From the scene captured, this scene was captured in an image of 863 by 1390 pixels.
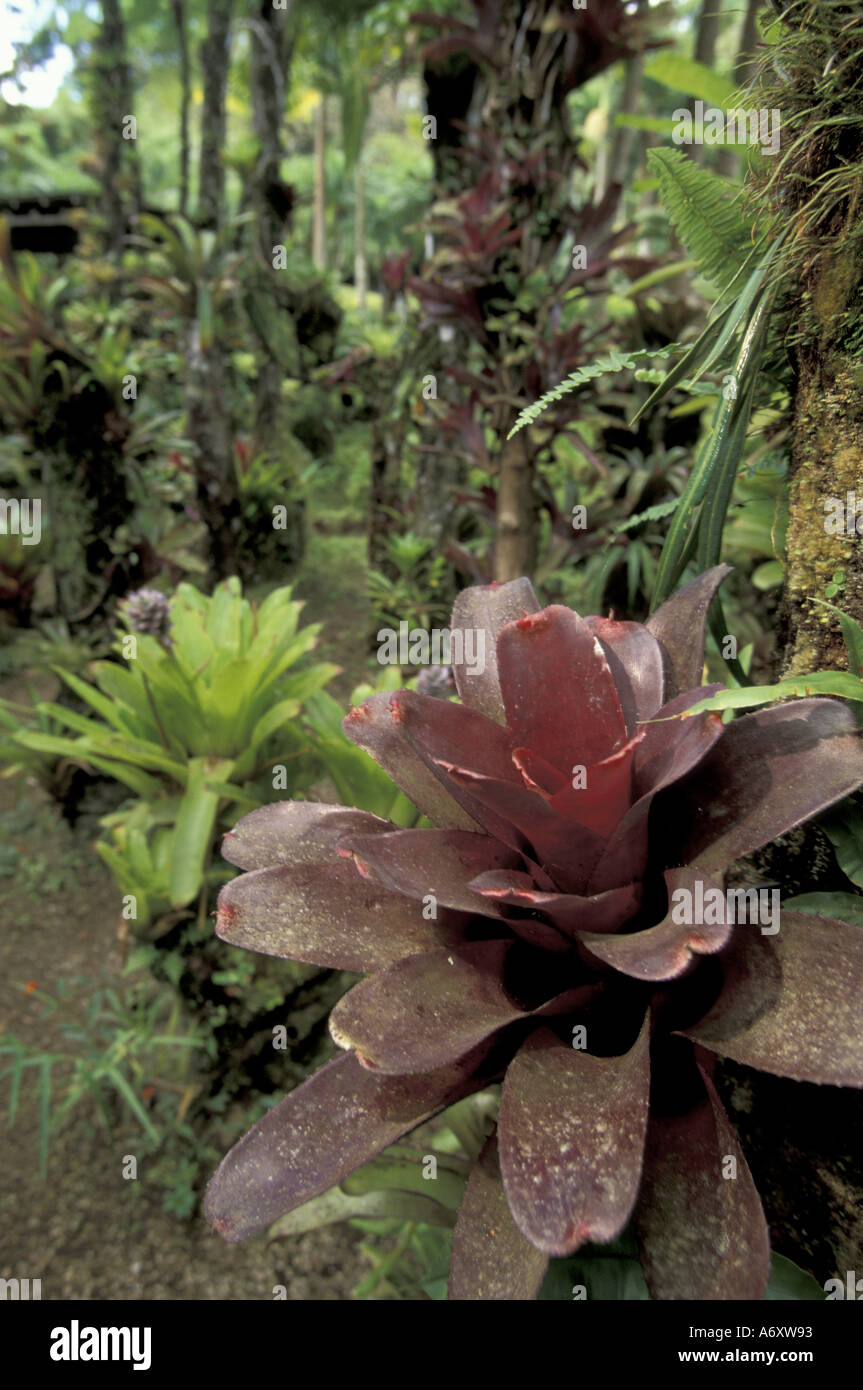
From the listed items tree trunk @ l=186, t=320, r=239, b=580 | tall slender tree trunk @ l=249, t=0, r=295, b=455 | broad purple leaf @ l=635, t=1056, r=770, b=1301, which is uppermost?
tall slender tree trunk @ l=249, t=0, r=295, b=455

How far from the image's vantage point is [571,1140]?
0.55 m

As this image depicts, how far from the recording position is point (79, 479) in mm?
3189

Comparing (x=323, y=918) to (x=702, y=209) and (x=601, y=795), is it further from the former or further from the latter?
(x=702, y=209)

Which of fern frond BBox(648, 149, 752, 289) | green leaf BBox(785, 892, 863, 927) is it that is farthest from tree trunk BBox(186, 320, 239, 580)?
green leaf BBox(785, 892, 863, 927)

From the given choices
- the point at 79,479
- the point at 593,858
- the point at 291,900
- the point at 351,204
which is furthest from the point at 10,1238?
the point at 351,204

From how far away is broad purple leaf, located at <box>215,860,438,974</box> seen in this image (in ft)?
2.24

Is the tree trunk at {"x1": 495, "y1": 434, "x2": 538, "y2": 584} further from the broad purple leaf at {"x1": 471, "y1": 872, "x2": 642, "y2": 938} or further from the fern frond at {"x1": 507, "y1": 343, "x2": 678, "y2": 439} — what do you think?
the broad purple leaf at {"x1": 471, "y1": 872, "x2": 642, "y2": 938}

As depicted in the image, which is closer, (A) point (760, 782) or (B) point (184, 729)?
(A) point (760, 782)

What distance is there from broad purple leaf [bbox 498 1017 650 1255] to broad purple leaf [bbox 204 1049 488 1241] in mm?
74

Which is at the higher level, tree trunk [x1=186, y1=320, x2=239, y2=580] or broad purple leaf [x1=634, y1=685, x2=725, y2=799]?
tree trunk [x1=186, y1=320, x2=239, y2=580]

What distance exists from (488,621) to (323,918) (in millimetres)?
330

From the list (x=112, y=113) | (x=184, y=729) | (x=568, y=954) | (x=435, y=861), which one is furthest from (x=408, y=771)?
(x=112, y=113)

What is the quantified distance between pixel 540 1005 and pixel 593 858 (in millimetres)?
Result: 127
